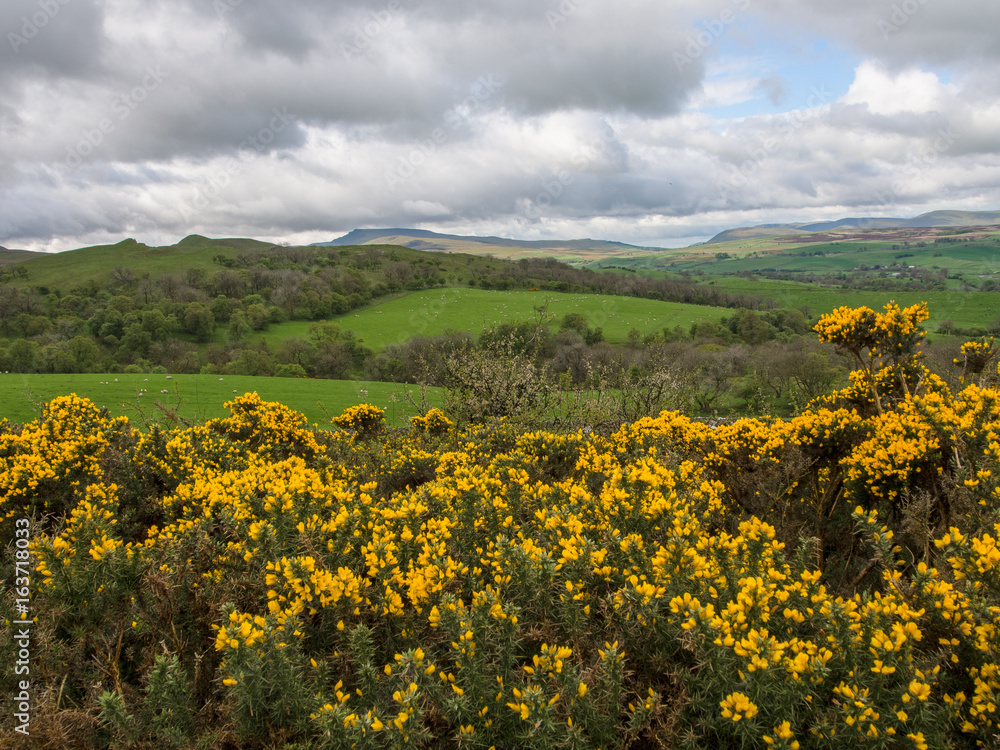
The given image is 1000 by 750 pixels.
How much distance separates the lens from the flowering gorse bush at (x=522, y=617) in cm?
218

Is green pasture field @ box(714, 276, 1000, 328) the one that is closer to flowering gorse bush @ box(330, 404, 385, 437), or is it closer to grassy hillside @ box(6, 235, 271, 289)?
flowering gorse bush @ box(330, 404, 385, 437)

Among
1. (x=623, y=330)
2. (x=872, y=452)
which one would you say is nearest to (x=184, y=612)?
(x=872, y=452)

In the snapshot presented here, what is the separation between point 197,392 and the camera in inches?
1185

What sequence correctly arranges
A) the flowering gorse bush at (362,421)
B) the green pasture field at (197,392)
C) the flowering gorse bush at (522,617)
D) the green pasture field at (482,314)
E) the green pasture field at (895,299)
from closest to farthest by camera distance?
the flowering gorse bush at (522,617), the flowering gorse bush at (362,421), the green pasture field at (197,392), the green pasture field at (895,299), the green pasture field at (482,314)

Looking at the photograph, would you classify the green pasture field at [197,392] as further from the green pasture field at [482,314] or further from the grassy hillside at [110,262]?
the grassy hillside at [110,262]

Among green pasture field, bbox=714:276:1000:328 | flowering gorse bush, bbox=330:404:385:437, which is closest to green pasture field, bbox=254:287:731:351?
green pasture field, bbox=714:276:1000:328

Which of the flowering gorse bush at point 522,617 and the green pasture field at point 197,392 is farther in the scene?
the green pasture field at point 197,392

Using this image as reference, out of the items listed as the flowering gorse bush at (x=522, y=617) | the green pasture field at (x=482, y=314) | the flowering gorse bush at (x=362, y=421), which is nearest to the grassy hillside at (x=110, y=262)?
the green pasture field at (x=482, y=314)

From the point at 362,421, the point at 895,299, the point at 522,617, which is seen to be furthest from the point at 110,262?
the point at 895,299

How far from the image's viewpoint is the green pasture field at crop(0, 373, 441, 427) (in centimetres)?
2542

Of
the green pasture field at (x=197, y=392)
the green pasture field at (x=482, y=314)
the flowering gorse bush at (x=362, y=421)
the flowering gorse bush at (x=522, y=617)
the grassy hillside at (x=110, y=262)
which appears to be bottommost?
the green pasture field at (x=197, y=392)

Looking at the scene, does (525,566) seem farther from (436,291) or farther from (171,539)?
(436,291)

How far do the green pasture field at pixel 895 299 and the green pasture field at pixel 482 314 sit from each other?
2139 centimetres

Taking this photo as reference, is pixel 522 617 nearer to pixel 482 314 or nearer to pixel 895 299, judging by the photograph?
pixel 482 314
